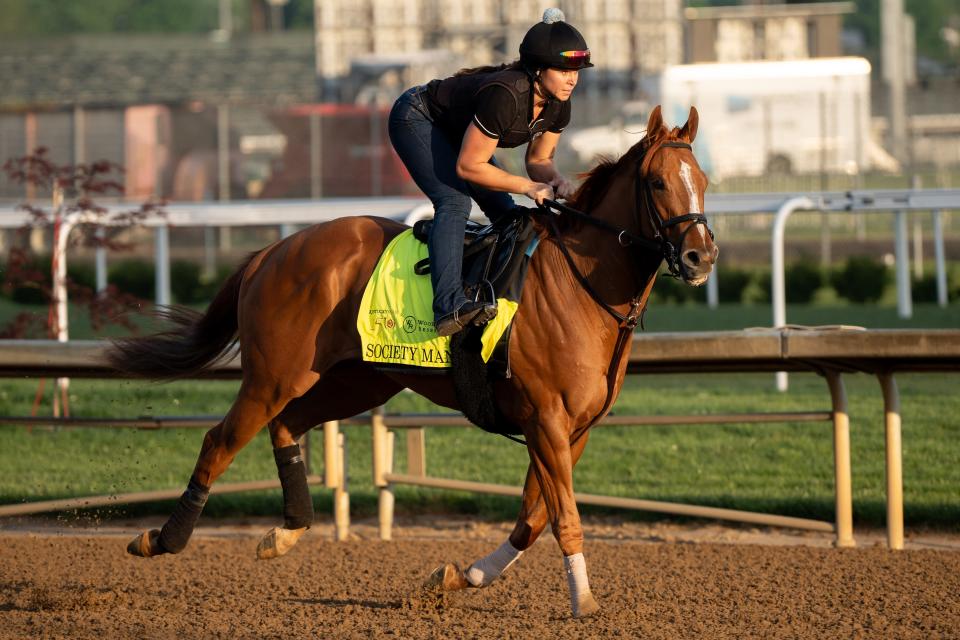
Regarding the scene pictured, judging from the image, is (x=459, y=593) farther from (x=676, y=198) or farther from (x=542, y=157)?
(x=676, y=198)

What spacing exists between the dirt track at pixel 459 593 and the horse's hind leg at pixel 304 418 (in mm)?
274

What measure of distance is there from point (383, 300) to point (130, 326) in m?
4.49

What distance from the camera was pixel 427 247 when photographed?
5.19m

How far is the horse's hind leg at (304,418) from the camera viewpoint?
5.52 meters

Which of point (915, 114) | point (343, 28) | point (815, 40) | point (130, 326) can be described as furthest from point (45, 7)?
point (130, 326)

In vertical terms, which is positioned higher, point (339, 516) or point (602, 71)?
point (602, 71)

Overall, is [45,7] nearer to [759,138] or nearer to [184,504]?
[759,138]

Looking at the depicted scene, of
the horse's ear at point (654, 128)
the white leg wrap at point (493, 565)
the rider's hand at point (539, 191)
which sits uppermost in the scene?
the horse's ear at point (654, 128)

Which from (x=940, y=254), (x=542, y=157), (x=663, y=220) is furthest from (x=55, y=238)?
(x=940, y=254)

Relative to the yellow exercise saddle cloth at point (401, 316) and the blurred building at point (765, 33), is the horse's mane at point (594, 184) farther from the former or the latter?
the blurred building at point (765, 33)

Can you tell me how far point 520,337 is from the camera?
16.1 ft

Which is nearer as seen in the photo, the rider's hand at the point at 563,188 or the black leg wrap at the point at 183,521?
the rider's hand at the point at 563,188

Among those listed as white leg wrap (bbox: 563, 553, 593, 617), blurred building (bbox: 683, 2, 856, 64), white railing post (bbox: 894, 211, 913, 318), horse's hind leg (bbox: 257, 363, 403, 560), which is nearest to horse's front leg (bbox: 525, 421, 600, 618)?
white leg wrap (bbox: 563, 553, 593, 617)

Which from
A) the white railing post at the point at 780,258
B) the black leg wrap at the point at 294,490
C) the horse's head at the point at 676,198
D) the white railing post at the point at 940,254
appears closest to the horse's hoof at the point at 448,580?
the black leg wrap at the point at 294,490
